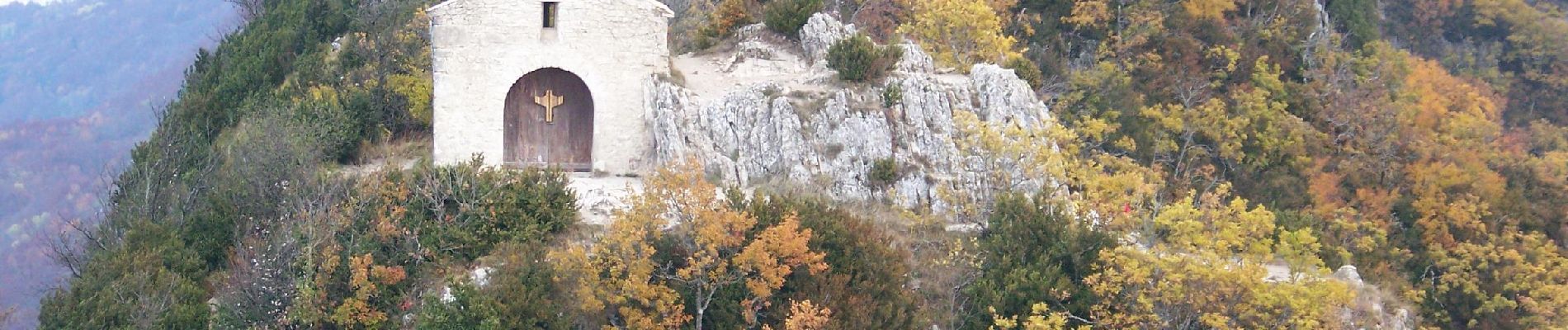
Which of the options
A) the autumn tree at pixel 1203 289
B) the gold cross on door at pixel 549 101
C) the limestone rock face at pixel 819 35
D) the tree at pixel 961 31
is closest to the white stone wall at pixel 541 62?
the gold cross on door at pixel 549 101

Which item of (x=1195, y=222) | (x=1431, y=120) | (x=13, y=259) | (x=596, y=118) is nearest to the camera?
(x=1195, y=222)

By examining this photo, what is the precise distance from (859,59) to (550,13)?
5732mm

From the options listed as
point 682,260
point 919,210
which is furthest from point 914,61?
point 682,260

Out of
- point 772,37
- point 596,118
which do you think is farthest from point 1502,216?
point 596,118

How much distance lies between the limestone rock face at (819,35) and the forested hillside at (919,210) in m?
0.45

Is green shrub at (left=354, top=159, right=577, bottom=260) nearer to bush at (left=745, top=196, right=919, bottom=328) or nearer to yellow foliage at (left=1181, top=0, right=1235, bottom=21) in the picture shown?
bush at (left=745, top=196, right=919, bottom=328)

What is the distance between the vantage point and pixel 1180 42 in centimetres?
4512

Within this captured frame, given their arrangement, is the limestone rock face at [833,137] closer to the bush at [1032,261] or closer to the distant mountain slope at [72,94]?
the bush at [1032,261]

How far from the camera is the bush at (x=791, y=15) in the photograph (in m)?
33.9

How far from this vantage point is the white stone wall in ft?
98.4

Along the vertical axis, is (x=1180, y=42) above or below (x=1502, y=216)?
above

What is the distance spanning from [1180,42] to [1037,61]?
430 cm

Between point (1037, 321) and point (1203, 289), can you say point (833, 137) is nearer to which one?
point (1037, 321)

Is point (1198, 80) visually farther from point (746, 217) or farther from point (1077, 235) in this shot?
point (746, 217)
